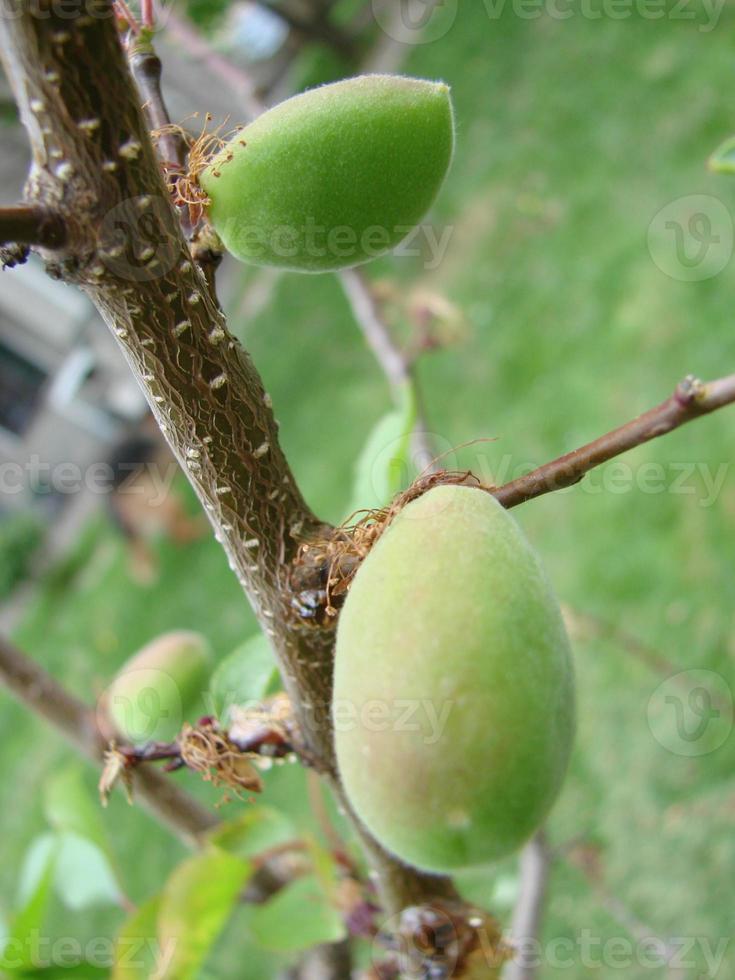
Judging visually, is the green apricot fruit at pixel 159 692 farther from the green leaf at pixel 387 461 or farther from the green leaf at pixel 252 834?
the green leaf at pixel 387 461

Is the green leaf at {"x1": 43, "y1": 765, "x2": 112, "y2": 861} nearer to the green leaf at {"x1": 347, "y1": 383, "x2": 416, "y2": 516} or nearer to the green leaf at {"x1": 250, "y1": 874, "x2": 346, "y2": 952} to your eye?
the green leaf at {"x1": 250, "y1": 874, "x2": 346, "y2": 952}

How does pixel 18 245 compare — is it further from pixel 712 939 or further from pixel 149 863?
pixel 149 863

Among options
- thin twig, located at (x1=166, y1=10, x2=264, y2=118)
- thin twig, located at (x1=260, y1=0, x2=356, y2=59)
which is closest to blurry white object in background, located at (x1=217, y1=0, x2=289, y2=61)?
thin twig, located at (x1=260, y1=0, x2=356, y2=59)

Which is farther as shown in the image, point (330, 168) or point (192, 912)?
point (192, 912)

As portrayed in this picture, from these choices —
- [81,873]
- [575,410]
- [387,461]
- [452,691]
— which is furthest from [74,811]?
[575,410]

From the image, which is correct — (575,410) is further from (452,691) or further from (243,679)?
(452,691)

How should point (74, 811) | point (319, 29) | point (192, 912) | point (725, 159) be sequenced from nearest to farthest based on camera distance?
point (725, 159), point (192, 912), point (74, 811), point (319, 29)

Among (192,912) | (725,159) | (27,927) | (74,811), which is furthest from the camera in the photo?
(74,811)
